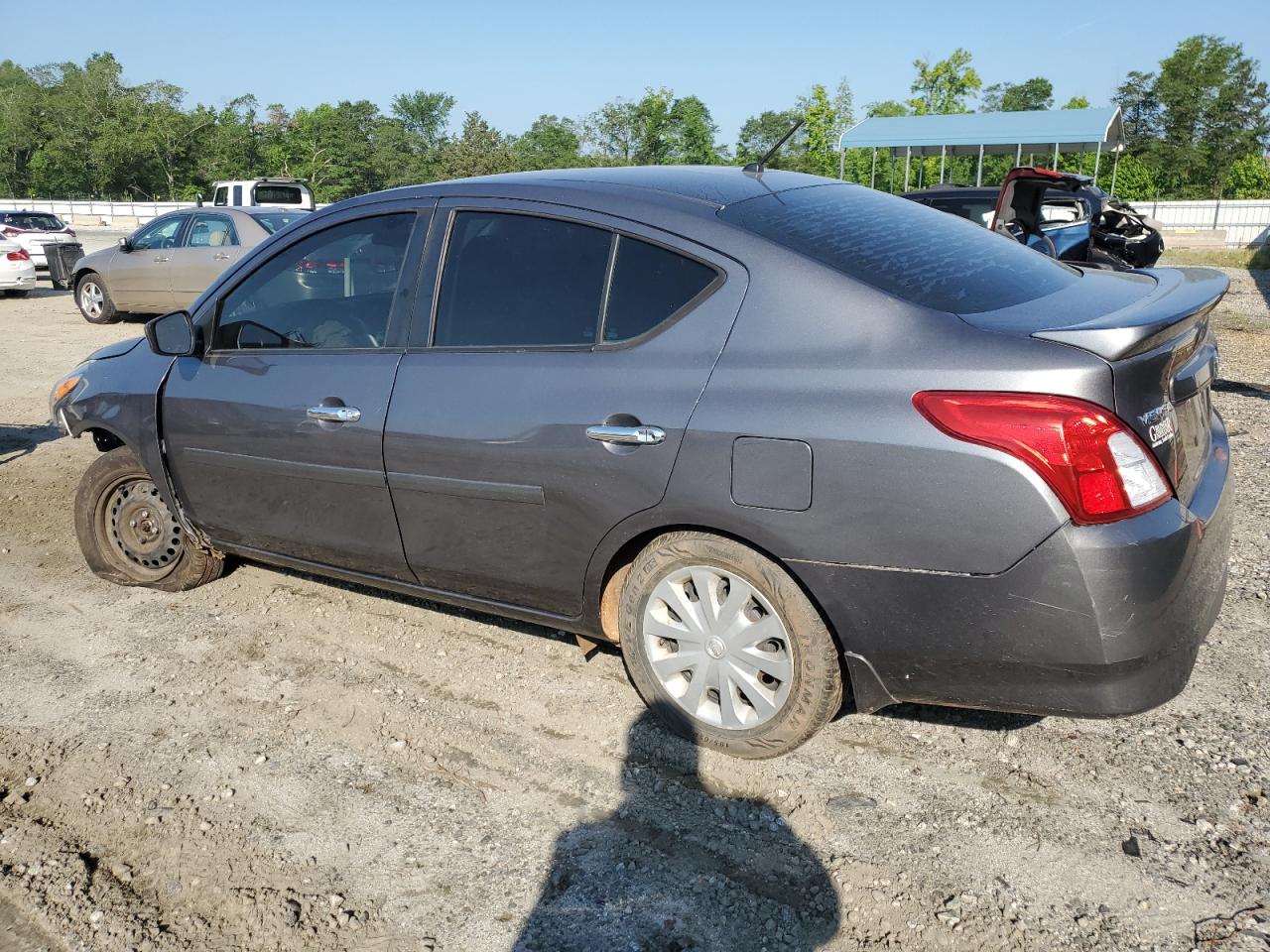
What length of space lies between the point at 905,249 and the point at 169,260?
1351 centimetres

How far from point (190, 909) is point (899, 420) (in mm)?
2228

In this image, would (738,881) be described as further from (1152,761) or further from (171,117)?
(171,117)

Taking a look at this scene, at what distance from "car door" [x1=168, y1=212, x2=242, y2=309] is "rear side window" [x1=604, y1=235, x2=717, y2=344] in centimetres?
1192

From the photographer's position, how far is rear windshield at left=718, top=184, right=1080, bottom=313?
2975 mm

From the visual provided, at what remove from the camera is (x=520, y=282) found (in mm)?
3529

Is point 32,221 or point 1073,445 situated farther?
point 32,221

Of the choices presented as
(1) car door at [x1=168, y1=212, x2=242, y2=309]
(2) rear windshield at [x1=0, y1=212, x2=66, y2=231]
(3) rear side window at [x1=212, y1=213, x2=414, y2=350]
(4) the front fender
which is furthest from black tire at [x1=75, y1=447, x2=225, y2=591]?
(2) rear windshield at [x1=0, y1=212, x2=66, y2=231]

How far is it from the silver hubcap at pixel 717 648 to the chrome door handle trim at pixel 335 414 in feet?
4.27

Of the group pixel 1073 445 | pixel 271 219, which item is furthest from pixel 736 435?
pixel 271 219

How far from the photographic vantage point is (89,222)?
169ft

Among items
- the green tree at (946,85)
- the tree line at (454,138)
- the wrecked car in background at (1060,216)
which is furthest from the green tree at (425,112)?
the wrecked car in background at (1060,216)

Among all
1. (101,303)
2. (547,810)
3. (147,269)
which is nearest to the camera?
(547,810)

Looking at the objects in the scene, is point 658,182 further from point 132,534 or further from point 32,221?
point 32,221

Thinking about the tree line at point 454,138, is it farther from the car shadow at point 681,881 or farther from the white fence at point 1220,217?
the car shadow at point 681,881
